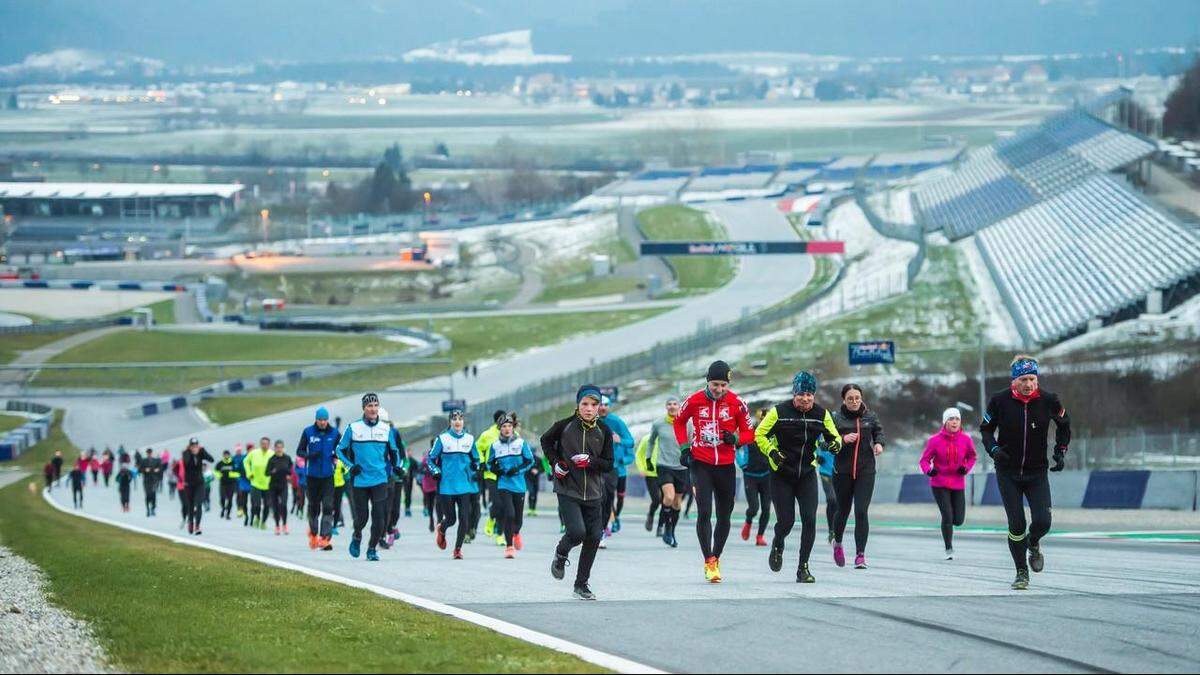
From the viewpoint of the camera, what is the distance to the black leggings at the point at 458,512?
2455cm

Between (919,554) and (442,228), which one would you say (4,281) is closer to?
(442,228)

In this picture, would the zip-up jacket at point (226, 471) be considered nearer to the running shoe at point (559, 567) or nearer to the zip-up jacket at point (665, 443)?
the zip-up jacket at point (665, 443)

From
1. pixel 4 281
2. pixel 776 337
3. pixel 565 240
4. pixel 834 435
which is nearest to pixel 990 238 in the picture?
pixel 776 337

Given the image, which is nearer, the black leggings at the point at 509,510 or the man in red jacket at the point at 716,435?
the man in red jacket at the point at 716,435

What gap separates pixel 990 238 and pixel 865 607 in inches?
3363

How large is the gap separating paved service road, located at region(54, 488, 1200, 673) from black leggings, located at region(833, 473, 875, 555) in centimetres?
43

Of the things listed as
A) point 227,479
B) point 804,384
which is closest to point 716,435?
point 804,384

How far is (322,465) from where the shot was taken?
1053 inches

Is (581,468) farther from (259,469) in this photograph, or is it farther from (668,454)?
→ (259,469)

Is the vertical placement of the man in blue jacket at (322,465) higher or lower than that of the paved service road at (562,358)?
higher

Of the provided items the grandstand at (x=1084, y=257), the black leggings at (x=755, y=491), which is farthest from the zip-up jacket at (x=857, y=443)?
the grandstand at (x=1084, y=257)

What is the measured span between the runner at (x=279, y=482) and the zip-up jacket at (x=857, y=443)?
48.8ft

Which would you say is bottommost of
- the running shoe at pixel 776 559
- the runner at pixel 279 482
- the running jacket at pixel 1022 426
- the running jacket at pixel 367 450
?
the runner at pixel 279 482

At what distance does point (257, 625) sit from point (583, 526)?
3609 mm
